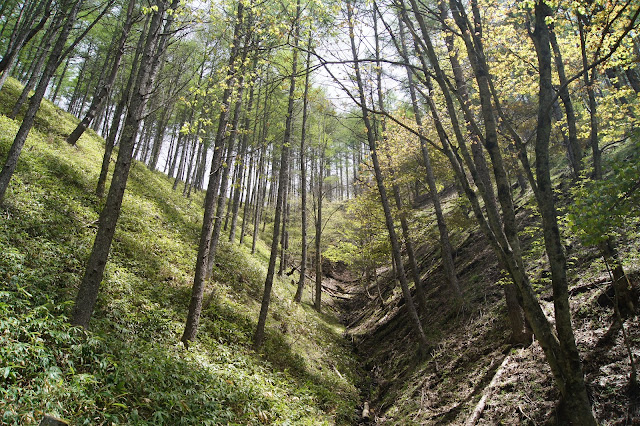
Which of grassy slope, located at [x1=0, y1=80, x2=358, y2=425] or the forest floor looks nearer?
grassy slope, located at [x1=0, y1=80, x2=358, y2=425]

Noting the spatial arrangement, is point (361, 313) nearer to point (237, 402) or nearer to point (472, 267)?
point (472, 267)

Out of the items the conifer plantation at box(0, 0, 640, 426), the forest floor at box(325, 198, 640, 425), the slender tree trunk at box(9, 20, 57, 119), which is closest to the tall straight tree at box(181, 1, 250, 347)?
the conifer plantation at box(0, 0, 640, 426)

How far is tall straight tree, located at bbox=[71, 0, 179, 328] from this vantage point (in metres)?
4.93

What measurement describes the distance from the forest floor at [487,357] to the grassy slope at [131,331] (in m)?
1.38

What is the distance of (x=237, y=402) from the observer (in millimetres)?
5555

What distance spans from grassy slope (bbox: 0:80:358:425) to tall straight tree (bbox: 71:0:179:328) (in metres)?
0.31

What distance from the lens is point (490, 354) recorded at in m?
7.11

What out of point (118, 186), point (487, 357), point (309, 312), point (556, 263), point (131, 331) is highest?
point (556, 263)

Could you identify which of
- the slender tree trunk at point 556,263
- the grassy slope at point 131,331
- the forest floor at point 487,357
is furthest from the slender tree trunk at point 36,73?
the forest floor at point 487,357

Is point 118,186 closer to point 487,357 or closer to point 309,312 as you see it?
point 487,357

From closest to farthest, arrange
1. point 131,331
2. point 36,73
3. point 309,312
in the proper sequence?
1. point 131,331
2. point 36,73
3. point 309,312

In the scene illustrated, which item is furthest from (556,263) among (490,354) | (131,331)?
(131,331)

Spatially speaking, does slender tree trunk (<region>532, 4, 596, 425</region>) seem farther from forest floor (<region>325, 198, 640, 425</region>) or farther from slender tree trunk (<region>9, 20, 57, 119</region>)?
slender tree trunk (<region>9, 20, 57, 119</region>)

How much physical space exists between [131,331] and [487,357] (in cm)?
737
